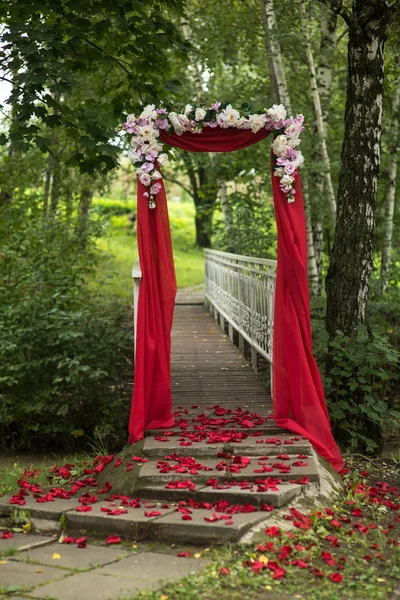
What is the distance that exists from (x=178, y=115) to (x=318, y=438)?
307 centimetres

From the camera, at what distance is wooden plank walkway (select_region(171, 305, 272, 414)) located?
326 inches

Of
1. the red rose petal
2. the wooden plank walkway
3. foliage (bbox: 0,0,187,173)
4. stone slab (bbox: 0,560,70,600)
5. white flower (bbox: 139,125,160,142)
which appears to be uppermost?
foliage (bbox: 0,0,187,173)

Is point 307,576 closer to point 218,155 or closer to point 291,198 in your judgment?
point 291,198

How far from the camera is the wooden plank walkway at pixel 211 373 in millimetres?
8273

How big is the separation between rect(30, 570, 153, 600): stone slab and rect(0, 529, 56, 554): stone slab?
0.73 m

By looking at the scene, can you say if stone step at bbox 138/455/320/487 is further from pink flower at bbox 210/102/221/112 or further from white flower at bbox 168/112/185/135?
pink flower at bbox 210/102/221/112

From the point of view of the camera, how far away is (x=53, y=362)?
10.5 m

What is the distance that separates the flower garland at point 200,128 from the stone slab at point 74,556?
3.24 meters

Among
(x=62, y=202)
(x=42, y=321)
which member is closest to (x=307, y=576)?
(x=42, y=321)

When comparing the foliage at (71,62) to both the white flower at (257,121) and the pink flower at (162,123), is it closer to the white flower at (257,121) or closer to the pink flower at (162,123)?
the pink flower at (162,123)

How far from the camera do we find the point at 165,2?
9.51m

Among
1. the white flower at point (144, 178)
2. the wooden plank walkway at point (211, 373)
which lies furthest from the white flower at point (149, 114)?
the wooden plank walkway at point (211, 373)

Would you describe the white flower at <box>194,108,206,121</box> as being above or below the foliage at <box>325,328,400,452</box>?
above

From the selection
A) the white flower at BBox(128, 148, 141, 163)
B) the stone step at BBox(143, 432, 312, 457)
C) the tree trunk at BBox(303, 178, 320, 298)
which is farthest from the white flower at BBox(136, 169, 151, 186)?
the tree trunk at BBox(303, 178, 320, 298)
